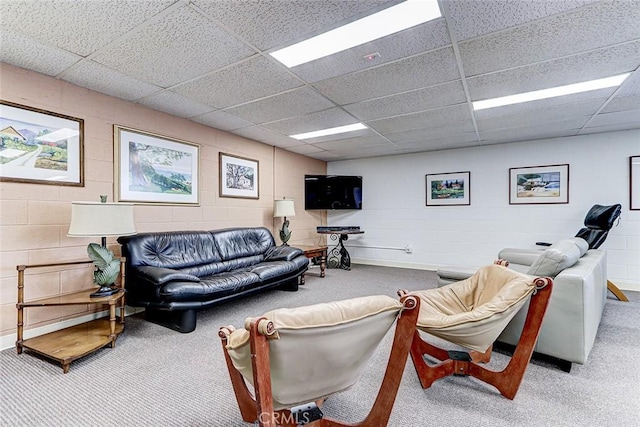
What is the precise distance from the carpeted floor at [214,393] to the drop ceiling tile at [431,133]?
2.87m

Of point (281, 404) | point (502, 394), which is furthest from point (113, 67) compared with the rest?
point (502, 394)

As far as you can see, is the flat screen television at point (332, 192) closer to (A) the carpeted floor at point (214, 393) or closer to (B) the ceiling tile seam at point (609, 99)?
(B) the ceiling tile seam at point (609, 99)

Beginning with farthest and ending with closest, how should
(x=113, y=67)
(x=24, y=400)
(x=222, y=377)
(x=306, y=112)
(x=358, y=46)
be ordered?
(x=306, y=112) < (x=113, y=67) < (x=358, y=46) < (x=222, y=377) < (x=24, y=400)

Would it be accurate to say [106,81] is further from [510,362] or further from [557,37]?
[510,362]

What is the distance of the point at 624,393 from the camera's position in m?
1.77

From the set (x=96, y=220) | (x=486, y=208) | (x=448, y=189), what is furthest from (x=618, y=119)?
(x=96, y=220)

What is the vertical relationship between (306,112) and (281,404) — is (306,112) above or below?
above

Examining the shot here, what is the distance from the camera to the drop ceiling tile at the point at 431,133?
13.7ft

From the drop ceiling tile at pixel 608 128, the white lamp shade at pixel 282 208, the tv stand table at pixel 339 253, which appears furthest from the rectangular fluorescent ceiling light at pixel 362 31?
the drop ceiling tile at pixel 608 128

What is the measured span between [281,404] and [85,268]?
2.82 m

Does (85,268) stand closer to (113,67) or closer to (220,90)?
(113,67)

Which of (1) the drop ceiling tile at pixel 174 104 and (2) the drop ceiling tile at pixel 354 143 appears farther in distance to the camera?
(2) the drop ceiling tile at pixel 354 143

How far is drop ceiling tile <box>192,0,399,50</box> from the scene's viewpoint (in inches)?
67.8

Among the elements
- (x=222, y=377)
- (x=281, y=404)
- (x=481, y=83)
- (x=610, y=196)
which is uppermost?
(x=481, y=83)
